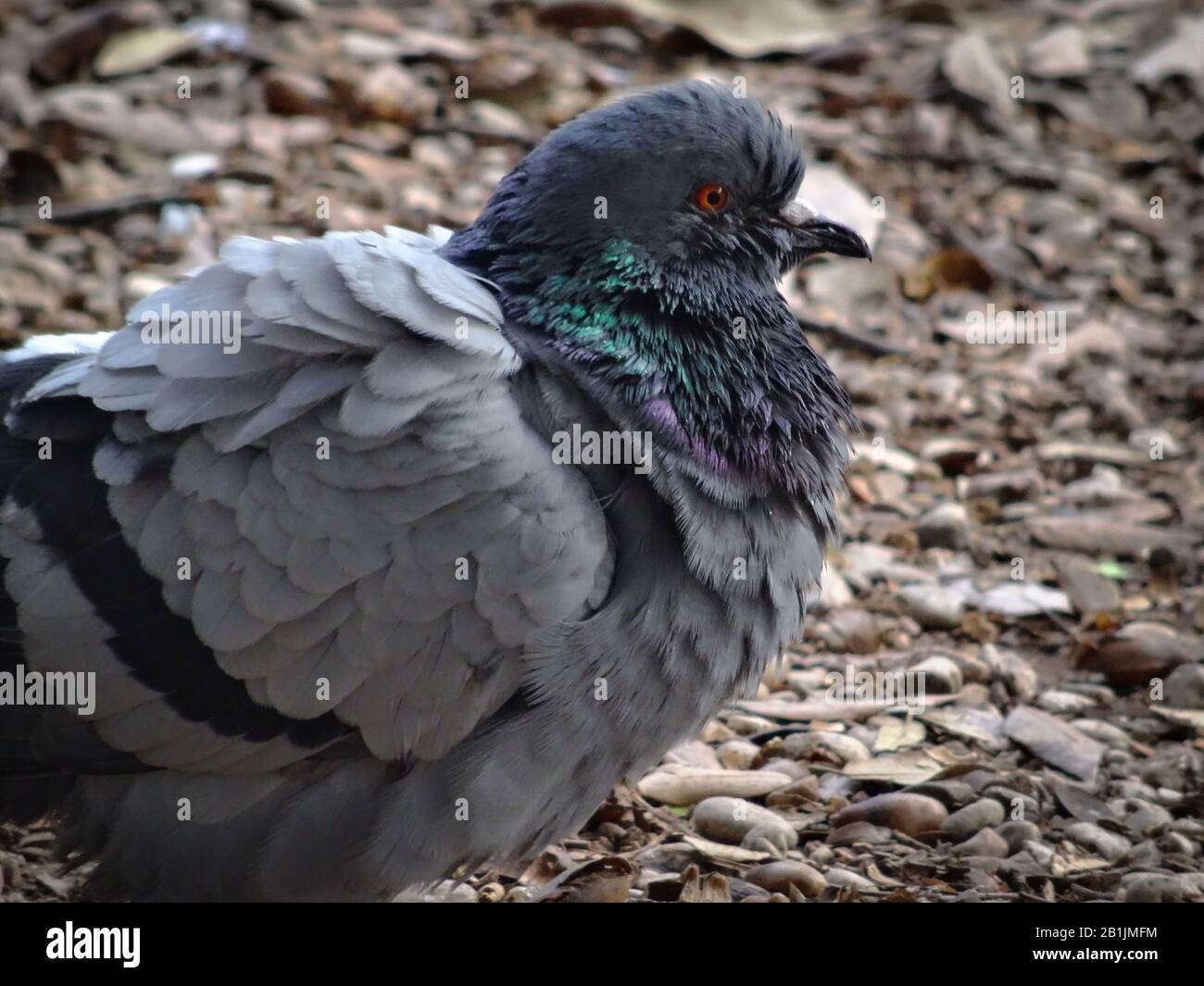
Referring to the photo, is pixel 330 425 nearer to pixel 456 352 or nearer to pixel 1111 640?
pixel 456 352

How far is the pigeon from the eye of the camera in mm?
4102

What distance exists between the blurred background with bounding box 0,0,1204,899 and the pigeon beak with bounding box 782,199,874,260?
1.77 meters

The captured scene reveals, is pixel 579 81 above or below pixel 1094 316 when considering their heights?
above

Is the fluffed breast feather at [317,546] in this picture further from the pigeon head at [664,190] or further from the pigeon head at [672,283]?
the pigeon head at [664,190]

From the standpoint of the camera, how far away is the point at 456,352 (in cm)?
423

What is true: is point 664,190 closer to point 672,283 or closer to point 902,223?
point 672,283

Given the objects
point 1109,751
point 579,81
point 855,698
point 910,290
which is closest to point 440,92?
point 579,81

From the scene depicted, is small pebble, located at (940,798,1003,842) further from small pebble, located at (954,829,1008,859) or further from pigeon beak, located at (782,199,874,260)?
pigeon beak, located at (782,199,874,260)

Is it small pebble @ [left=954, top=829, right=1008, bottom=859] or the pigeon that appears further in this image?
small pebble @ [left=954, top=829, right=1008, bottom=859]

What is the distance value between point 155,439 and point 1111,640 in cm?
398

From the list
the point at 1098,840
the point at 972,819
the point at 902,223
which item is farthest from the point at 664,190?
the point at 902,223

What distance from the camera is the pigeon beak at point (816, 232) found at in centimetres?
509

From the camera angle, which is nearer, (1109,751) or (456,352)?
(456,352)

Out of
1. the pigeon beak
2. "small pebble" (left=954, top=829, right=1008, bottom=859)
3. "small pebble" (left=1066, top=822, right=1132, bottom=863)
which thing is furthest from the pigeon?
"small pebble" (left=1066, top=822, right=1132, bottom=863)
